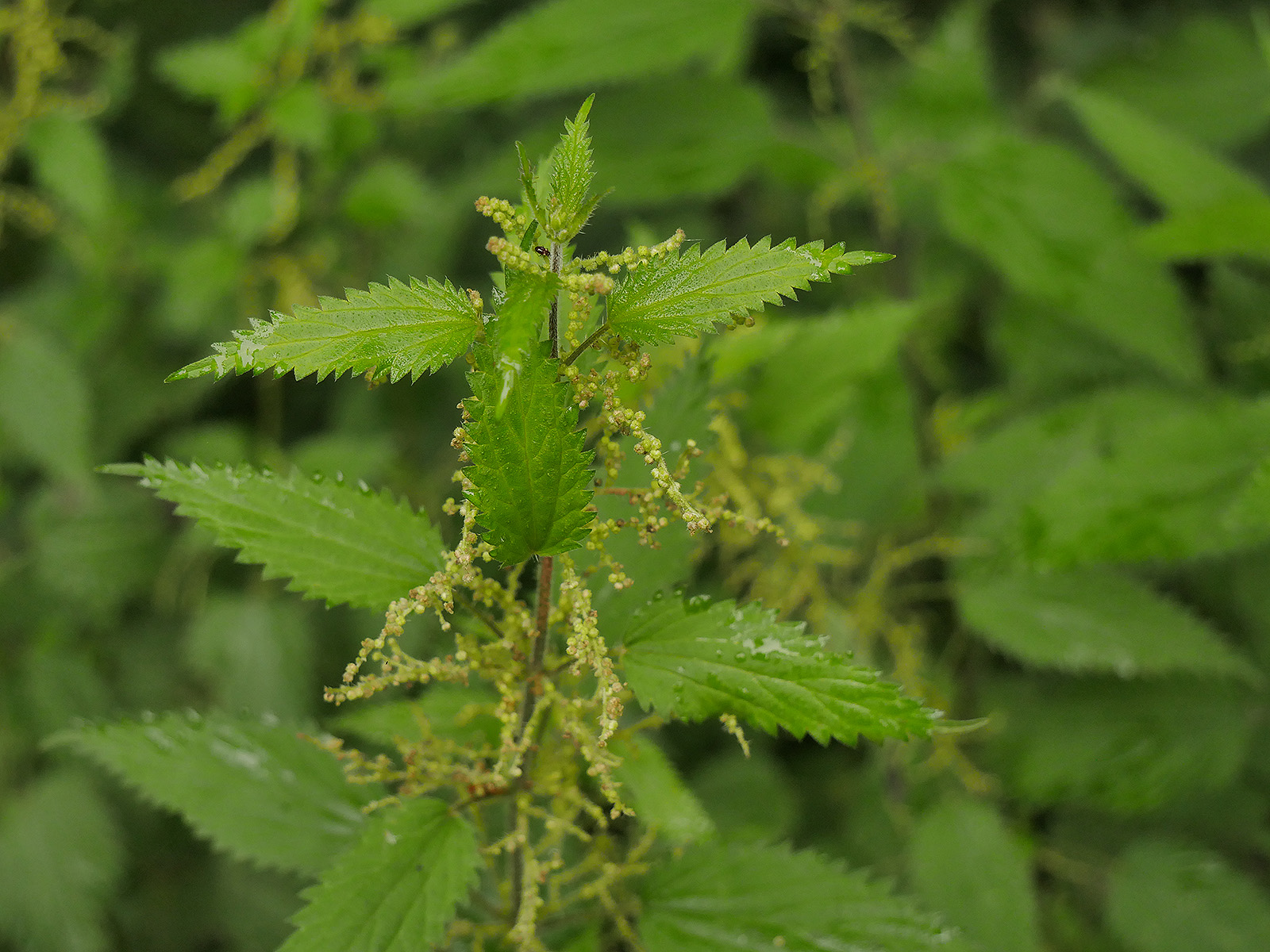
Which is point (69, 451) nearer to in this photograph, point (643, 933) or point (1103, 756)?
point (643, 933)

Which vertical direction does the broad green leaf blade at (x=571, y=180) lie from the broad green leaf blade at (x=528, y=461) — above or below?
above

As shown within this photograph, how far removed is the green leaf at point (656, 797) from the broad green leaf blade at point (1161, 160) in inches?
64.9

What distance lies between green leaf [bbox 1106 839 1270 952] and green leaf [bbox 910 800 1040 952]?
0.23 m

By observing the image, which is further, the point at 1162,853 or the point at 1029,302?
the point at 1029,302

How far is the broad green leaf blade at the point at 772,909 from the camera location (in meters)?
1.04

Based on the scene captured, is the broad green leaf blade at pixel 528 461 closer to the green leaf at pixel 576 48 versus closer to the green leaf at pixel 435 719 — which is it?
the green leaf at pixel 435 719

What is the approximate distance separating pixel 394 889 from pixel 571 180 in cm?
71

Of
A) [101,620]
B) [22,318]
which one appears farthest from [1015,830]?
[22,318]

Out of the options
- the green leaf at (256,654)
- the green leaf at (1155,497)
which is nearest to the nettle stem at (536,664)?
the green leaf at (1155,497)

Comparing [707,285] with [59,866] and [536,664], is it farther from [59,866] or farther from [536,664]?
[59,866]

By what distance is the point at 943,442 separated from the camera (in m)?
2.13

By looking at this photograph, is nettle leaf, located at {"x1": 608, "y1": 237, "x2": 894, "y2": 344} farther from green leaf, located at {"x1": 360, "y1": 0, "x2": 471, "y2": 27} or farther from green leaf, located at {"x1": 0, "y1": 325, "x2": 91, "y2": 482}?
green leaf, located at {"x1": 0, "y1": 325, "x2": 91, "y2": 482}

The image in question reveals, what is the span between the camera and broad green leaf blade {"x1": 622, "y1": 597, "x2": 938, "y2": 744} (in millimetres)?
786

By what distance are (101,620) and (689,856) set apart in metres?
1.71
